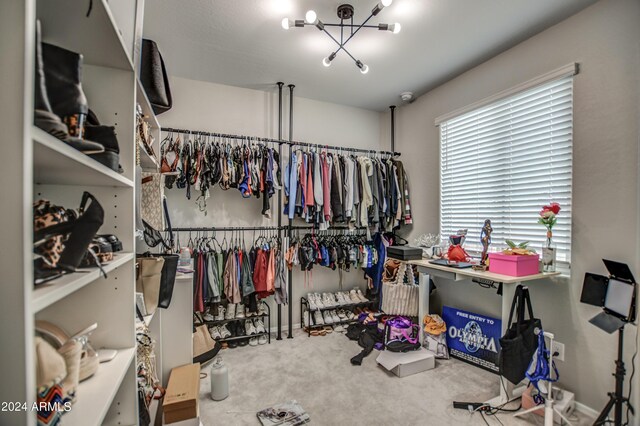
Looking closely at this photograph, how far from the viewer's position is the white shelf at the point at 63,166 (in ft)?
1.91

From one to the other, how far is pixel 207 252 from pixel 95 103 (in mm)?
2024

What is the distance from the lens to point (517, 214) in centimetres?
248

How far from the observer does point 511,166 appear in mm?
2531

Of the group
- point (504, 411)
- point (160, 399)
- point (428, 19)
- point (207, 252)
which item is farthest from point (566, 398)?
point (207, 252)

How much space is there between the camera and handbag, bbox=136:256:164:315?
160cm

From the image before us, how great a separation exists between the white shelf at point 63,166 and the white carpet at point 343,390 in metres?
1.67

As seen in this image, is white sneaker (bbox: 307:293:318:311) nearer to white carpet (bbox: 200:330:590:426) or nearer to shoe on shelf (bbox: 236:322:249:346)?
white carpet (bbox: 200:330:590:426)

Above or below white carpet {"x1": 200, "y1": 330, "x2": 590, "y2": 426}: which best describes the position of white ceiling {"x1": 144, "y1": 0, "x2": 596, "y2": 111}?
above

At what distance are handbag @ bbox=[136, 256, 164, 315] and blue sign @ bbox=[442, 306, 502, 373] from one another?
101 inches

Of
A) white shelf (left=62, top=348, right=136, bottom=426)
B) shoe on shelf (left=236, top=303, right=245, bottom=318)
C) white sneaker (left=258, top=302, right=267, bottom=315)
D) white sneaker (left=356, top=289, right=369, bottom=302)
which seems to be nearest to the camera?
white shelf (left=62, top=348, right=136, bottom=426)

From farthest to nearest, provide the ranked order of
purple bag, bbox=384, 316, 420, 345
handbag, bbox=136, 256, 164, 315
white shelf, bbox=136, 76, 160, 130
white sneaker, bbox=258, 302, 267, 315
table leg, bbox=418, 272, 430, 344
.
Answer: white sneaker, bbox=258, 302, 267, 315 < table leg, bbox=418, 272, 430, 344 < purple bag, bbox=384, 316, 420, 345 < handbag, bbox=136, 256, 164, 315 < white shelf, bbox=136, 76, 160, 130

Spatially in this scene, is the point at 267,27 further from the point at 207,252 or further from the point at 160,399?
the point at 160,399

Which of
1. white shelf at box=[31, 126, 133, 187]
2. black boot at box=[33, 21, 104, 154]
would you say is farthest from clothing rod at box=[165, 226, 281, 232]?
black boot at box=[33, 21, 104, 154]

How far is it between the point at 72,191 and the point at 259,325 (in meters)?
2.46
